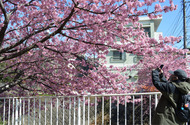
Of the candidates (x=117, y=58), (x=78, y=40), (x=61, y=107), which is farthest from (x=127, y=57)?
(x=78, y=40)

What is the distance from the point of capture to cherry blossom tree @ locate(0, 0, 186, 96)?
12.7 ft

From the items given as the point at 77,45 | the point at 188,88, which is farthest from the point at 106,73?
the point at 188,88

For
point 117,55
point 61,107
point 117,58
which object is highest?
point 117,55

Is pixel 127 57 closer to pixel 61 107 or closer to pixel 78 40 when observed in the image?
pixel 61 107

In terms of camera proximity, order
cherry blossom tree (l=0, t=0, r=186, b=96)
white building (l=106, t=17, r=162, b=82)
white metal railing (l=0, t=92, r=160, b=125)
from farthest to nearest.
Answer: white building (l=106, t=17, r=162, b=82)
cherry blossom tree (l=0, t=0, r=186, b=96)
white metal railing (l=0, t=92, r=160, b=125)

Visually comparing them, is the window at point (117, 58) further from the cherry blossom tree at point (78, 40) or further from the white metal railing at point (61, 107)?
the cherry blossom tree at point (78, 40)

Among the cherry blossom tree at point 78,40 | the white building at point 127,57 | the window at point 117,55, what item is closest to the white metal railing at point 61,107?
the cherry blossom tree at point 78,40

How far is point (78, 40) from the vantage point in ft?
14.1

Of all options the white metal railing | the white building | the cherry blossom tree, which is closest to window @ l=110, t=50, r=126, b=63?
the white building

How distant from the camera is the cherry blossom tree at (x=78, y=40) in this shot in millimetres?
3857

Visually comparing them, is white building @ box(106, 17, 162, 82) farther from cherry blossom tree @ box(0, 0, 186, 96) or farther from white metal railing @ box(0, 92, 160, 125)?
cherry blossom tree @ box(0, 0, 186, 96)

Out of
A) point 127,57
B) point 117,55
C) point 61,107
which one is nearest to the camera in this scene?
point 61,107

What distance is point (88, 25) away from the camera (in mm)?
4055

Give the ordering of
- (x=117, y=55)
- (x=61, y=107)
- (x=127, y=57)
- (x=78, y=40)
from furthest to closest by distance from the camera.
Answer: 1. (x=117, y=55)
2. (x=127, y=57)
3. (x=61, y=107)
4. (x=78, y=40)
